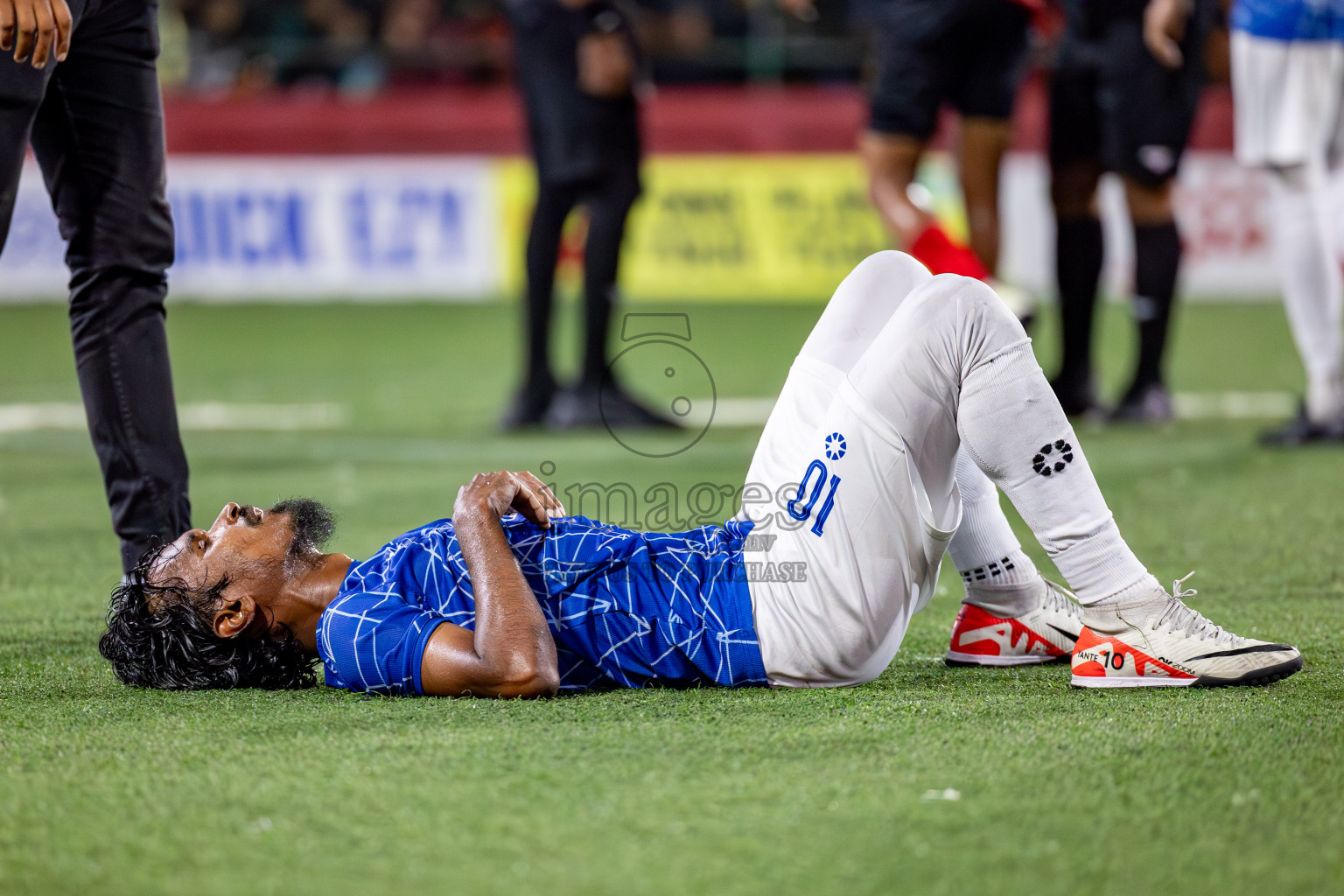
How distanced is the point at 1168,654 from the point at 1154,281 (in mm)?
3449

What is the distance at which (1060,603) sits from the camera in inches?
95.8

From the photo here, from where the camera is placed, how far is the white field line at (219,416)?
18.6 ft

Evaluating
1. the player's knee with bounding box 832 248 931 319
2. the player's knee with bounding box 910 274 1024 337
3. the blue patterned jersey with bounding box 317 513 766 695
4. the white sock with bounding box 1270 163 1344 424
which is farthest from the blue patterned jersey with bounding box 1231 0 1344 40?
the blue patterned jersey with bounding box 317 513 766 695

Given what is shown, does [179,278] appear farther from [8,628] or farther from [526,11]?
[8,628]

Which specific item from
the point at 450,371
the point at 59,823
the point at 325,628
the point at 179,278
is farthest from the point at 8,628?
the point at 179,278

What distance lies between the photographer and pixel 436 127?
11375 millimetres

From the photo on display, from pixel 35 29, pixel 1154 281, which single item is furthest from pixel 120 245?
pixel 1154 281

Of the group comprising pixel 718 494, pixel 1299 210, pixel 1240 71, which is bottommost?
pixel 718 494

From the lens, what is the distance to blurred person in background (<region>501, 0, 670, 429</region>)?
5.30 meters

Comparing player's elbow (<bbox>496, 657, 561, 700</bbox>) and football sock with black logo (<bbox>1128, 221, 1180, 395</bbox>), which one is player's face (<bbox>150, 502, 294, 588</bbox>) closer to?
player's elbow (<bbox>496, 657, 561, 700</bbox>)

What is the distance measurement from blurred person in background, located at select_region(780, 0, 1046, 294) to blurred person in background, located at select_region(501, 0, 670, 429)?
726 mm

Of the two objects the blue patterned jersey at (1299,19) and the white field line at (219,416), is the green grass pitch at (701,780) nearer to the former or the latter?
the blue patterned jersey at (1299,19)

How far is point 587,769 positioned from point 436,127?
10.1 m

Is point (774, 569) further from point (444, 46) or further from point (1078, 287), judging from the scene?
point (444, 46)
